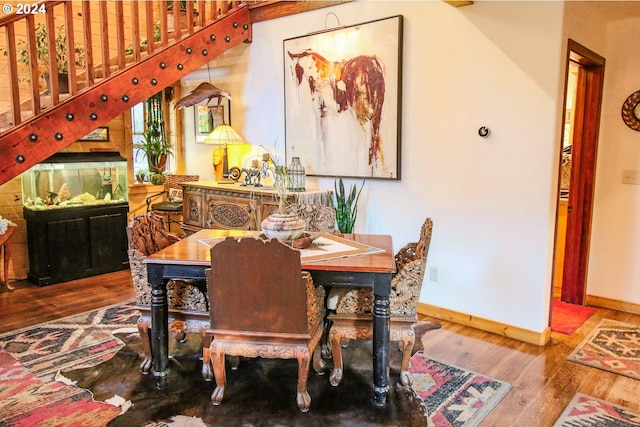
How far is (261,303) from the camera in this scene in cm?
233

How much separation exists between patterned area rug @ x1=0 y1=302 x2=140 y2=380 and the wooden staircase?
3.74 ft

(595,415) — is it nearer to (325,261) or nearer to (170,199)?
(325,261)

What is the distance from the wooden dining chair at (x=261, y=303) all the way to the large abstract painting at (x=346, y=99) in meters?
2.03

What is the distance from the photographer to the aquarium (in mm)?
4754

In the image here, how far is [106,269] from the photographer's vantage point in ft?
17.0

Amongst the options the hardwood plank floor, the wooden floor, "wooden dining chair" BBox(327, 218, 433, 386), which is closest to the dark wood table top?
"wooden dining chair" BBox(327, 218, 433, 386)

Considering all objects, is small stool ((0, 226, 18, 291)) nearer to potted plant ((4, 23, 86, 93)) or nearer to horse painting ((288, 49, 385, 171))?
potted plant ((4, 23, 86, 93))

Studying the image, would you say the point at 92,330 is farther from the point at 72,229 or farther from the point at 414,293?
the point at 414,293

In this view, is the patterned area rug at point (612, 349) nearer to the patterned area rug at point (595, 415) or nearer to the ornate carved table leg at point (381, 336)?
the patterned area rug at point (595, 415)

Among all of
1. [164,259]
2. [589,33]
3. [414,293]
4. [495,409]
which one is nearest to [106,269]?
[164,259]

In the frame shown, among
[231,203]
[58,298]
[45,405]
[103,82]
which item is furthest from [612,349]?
→ [58,298]

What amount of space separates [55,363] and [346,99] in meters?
3.02

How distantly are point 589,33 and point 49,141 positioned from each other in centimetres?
410

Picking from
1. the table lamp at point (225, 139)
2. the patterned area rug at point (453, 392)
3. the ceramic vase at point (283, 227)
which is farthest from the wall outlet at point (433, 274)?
the table lamp at point (225, 139)
